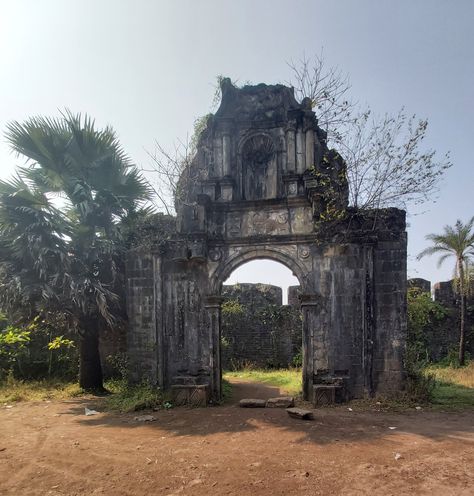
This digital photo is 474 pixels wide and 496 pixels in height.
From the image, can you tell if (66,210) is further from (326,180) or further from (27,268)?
(326,180)

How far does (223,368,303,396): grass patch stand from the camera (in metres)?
10.9

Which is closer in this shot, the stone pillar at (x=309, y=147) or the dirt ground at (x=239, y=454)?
the dirt ground at (x=239, y=454)

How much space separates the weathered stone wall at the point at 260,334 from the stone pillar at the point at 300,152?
302 inches

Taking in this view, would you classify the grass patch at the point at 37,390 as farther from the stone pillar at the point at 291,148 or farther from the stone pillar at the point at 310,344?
the stone pillar at the point at 291,148

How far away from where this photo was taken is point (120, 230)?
1009 cm

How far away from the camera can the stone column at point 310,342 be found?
8602 millimetres

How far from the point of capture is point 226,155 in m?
9.80

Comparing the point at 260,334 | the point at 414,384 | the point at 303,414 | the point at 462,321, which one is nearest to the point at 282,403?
the point at 303,414

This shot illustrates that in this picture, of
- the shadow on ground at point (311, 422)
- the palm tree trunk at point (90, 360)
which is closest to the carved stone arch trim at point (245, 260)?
the shadow on ground at point (311, 422)

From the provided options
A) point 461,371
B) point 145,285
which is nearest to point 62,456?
point 145,285

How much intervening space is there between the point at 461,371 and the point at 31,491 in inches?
509

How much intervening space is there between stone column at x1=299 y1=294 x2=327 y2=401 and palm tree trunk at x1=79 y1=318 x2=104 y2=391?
5129 millimetres

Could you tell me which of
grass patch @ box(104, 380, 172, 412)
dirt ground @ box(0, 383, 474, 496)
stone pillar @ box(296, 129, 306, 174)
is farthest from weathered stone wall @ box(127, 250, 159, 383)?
stone pillar @ box(296, 129, 306, 174)

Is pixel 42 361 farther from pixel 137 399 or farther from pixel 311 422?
pixel 311 422
